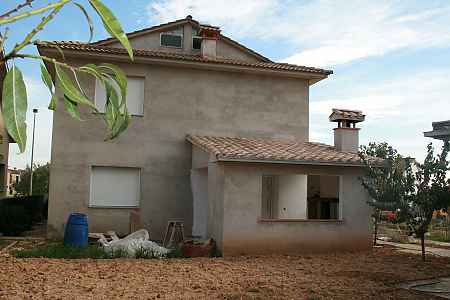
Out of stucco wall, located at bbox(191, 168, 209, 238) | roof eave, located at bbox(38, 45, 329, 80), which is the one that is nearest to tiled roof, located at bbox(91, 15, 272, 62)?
roof eave, located at bbox(38, 45, 329, 80)

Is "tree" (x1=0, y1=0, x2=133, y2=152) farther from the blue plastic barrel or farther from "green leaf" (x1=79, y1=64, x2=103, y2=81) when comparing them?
the blue plastic barrel

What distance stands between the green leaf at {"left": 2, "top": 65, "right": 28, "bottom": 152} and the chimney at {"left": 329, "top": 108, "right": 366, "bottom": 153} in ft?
48.7

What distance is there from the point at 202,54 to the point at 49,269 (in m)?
10.5

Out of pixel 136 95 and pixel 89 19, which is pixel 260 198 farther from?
pixel 89 19

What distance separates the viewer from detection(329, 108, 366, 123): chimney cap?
15891 millimetres

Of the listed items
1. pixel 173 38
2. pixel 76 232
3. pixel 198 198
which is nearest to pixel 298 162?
pixel 198 198

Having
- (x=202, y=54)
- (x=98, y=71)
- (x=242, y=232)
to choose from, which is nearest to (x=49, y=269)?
(x=242, y=232)

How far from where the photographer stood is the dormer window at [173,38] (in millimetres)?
19703

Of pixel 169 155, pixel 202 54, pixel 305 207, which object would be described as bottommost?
pixel 305 207

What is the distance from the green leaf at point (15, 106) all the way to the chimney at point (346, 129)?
14846 mm

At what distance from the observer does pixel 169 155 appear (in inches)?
651

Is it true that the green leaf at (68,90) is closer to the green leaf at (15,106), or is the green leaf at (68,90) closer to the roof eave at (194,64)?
the green leaf at (15,106)

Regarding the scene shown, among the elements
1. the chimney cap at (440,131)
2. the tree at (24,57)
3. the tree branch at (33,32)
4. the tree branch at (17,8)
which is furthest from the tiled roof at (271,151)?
the tree branch at (17,8)

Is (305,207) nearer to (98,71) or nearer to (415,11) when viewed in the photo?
(415,11)
